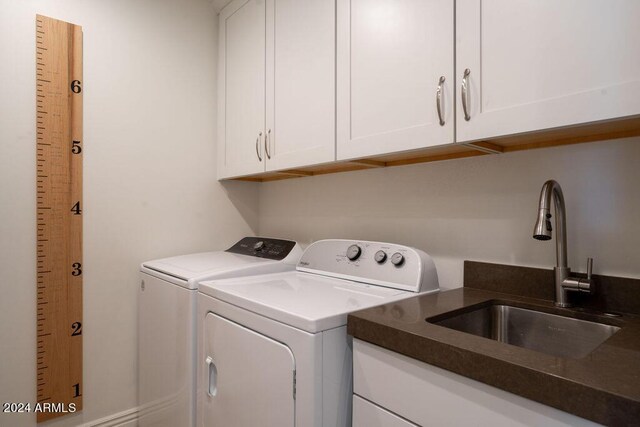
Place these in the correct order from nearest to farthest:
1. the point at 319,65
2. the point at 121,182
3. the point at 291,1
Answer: the point at 319,65 → the point at 291,1 → the point at 121,182

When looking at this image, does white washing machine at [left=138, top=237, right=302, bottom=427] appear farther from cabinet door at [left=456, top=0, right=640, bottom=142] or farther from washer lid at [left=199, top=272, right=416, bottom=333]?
cabinet door at [left=456, top=0, right=640, bottom=142]

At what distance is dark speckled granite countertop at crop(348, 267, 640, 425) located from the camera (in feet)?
1.80

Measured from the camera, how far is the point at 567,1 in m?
0.84

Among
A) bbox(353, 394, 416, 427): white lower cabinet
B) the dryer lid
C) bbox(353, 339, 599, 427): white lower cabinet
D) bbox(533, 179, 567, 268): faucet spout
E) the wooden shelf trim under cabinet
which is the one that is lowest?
bbox(353, 394, 416, 427): white lower cabinet

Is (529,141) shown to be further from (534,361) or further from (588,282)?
(534,361)

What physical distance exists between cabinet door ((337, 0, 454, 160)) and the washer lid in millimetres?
500

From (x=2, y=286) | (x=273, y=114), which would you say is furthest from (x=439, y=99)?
(x=2, y=286)

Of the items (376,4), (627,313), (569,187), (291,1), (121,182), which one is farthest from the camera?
(121,182)

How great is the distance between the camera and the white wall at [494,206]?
1020 millimetres

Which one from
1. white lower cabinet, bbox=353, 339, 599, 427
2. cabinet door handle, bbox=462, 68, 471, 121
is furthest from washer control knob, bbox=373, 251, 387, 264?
cabinet door handle, bbox=462, 68, 471, 121

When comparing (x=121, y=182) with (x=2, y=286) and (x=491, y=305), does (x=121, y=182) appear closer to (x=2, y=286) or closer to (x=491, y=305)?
(x=2, y=286)

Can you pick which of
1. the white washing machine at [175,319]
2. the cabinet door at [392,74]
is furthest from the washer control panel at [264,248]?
the cabinet door at [392,74]

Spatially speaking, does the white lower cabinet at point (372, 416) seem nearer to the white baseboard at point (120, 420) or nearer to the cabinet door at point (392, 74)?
the cabinet door at point (392, 74)

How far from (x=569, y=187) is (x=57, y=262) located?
2.09 meters
